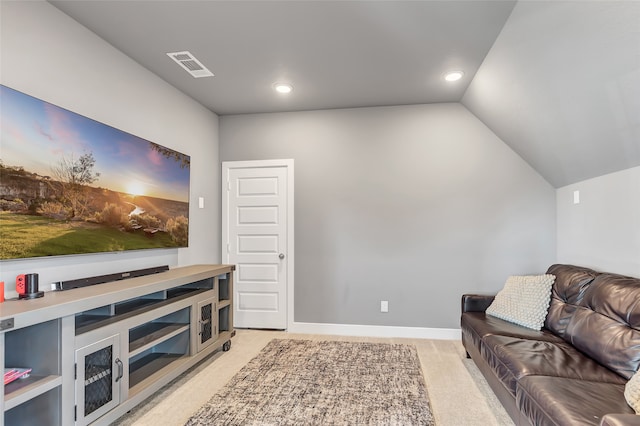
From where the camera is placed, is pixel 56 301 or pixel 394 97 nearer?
pixel 56 301

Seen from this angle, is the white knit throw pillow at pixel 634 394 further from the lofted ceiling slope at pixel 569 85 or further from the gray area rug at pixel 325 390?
the lofted ceiling slope at pixel 569 85

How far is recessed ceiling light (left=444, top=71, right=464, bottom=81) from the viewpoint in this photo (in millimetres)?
3264

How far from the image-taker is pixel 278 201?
437cm

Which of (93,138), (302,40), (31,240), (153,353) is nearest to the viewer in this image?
(31,240)

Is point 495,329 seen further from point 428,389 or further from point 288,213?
point 288,213

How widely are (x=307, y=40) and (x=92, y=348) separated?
2471mm

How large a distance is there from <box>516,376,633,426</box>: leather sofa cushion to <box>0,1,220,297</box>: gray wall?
2804 millimetres

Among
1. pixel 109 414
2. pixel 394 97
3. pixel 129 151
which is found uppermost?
pixel 394 97

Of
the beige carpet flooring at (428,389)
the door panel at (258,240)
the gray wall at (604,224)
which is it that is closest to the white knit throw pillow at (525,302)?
the gray wall at (604,224)

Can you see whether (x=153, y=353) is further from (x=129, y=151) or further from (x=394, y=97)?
(x=394, y=97)

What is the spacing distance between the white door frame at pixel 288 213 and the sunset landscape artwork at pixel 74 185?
1.11 meters

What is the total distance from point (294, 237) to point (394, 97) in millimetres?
1960

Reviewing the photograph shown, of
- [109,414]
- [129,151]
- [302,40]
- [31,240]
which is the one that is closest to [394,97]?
[302,40]

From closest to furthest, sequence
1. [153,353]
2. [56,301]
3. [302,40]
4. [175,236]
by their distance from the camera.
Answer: [56,301]
[302,40]
[153,353]
[175,236]
